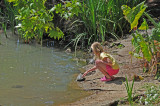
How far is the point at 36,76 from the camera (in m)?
5.77

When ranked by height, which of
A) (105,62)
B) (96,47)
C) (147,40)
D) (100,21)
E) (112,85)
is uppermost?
(100,21)

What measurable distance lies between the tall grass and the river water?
822 millimetres

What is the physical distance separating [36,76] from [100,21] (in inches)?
91.9

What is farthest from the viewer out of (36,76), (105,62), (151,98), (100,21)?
(100,21)

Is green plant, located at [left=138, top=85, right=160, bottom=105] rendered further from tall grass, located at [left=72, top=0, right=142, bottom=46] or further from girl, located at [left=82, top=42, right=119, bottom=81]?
tall grass, located at [left=72, top=0, right=142, bottom=46]

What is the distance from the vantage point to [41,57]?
710 cm

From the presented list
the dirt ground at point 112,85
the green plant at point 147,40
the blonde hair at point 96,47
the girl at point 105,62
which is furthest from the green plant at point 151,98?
the blonde hair at point 96,47

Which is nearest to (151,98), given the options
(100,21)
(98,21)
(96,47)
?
(96,47)

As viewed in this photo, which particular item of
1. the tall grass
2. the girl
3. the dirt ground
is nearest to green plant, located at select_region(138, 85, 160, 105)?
the dirt ground

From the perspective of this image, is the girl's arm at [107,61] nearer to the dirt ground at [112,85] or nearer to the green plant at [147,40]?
the dirt ground at [112,85]

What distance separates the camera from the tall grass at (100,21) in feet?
24.0

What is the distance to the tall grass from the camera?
7301mm

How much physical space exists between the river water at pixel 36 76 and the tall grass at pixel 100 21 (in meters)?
0.82

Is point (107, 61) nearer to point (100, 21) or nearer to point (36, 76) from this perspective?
point (36, 76)
